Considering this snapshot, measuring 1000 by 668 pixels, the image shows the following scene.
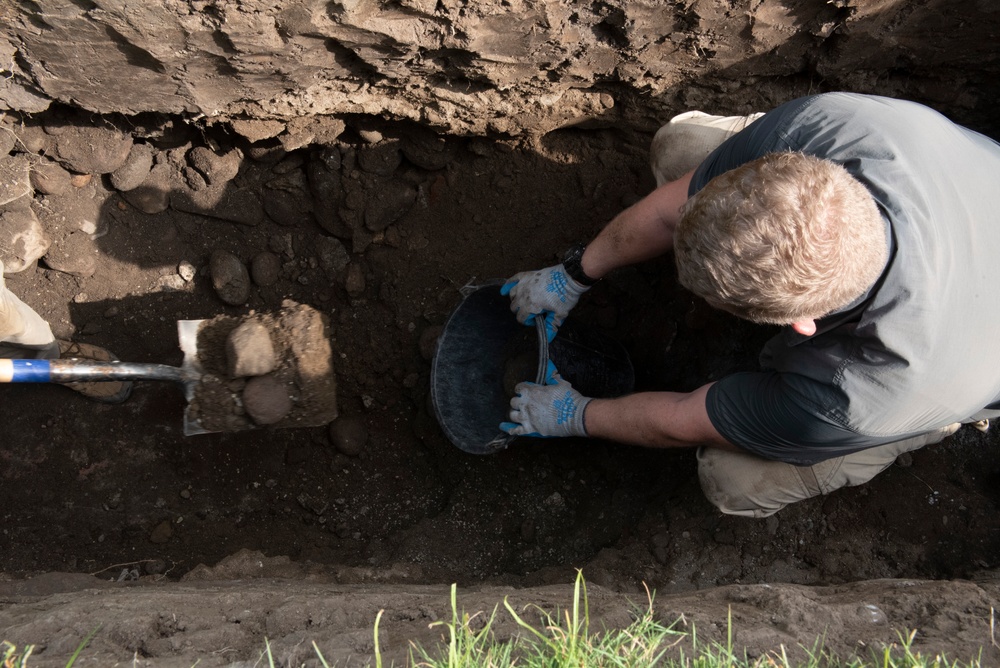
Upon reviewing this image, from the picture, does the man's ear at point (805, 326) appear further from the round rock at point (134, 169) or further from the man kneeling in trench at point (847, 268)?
the round rock at point (134, 169)

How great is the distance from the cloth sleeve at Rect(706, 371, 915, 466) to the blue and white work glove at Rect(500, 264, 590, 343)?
0.61 meters

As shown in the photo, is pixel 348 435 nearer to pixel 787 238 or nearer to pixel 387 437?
pixel 387 437

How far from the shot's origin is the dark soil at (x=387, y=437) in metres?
2.45

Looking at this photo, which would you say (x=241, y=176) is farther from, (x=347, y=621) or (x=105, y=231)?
(x=347, y=621)

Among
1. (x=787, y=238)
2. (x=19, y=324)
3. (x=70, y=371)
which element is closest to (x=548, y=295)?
(x=787, y=238)

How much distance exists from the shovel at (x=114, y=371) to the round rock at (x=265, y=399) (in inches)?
7.4

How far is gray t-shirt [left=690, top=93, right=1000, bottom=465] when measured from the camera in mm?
1555

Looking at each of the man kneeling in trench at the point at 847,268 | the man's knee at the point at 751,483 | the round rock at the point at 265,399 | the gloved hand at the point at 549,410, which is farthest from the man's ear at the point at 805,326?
the round rock at the point at 265,399

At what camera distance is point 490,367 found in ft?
9.41

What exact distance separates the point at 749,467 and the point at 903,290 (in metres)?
0.84

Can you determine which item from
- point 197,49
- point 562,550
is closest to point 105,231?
point 197,49

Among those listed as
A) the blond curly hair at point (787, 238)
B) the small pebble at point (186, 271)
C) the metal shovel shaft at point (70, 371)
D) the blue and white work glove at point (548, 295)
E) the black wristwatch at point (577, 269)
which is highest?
the blond curly hair at point (787, 238)

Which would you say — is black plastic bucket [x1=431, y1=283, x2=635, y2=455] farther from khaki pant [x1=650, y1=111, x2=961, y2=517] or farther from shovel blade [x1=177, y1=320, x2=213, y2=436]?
shovel blade [x1=177, y1=320, x2=213, y2=436]

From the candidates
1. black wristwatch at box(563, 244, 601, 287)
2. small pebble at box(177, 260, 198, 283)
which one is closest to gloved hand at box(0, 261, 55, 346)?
small pebble at box(177, 260, 198, 283)
